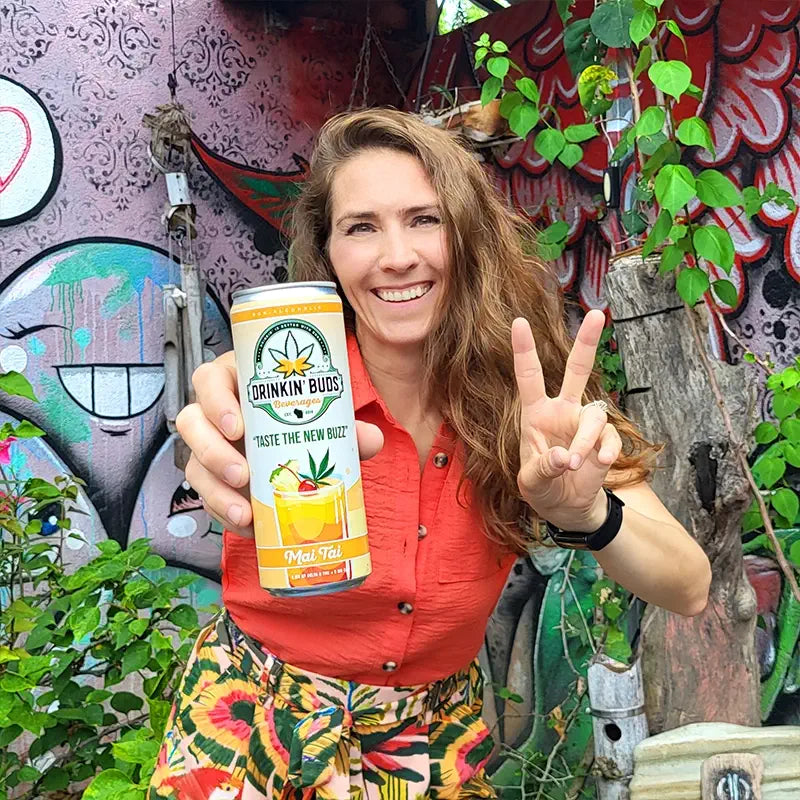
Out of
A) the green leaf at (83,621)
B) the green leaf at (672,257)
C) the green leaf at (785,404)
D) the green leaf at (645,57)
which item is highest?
the green leaf at (645,57)

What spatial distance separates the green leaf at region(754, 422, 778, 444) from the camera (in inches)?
106

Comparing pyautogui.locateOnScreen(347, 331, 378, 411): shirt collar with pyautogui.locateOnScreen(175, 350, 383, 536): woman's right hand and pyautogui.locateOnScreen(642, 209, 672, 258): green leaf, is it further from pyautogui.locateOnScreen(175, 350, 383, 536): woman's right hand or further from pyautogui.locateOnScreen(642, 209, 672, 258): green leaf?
pyautogui.locateOnScreen(642, 209, 672, 258): green leaf

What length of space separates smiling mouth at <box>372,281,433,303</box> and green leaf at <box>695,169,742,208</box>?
3.44 ft

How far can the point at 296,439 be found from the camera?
1221 millimetres

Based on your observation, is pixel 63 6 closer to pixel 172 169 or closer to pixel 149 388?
pixel 172 169

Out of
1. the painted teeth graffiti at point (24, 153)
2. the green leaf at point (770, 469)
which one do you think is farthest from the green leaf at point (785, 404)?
the painted teeth graffiti at point (24, 153)

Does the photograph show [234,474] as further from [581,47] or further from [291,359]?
[581,47]

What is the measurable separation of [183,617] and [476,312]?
1.39m

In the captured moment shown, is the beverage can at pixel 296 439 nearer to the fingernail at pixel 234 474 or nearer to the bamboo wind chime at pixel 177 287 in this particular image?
the fingernail at pixel 234 474

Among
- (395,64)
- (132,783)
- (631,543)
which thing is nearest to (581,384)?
(631,543)

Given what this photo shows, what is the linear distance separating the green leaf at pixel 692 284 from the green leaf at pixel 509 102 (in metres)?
0.93

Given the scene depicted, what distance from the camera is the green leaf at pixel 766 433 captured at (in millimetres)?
2696

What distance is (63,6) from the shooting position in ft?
11.6

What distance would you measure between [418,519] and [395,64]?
3.17m
